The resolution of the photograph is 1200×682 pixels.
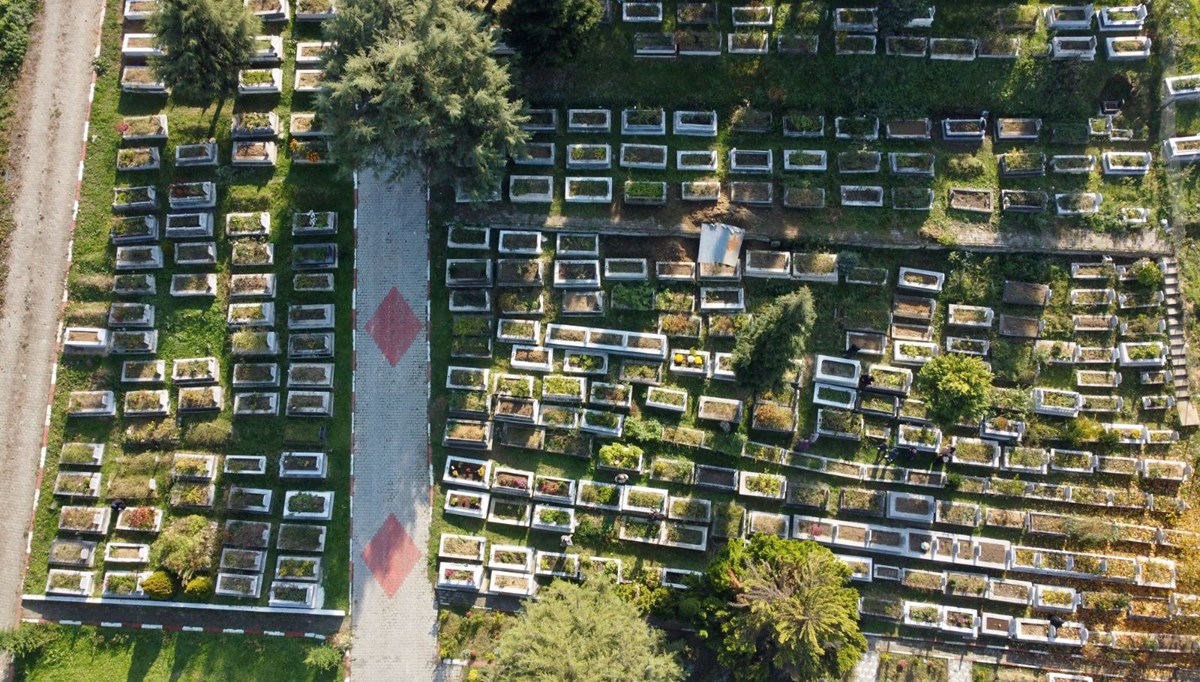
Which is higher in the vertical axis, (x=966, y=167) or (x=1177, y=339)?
(x=966, y=167)

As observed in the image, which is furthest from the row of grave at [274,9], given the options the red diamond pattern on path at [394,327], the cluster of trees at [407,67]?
the red diamond pattern on path at [394,327]

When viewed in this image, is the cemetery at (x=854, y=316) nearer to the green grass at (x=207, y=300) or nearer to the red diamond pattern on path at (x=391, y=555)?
the red diamond pattern on path at (x=391, y=555)

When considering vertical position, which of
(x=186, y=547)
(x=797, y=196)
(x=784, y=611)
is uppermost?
(x=797, y=196)

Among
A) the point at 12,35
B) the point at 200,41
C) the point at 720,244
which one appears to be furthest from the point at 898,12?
the point at 12,35

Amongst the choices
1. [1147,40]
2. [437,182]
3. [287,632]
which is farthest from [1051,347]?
[287,632]

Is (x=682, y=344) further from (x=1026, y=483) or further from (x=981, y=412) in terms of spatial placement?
(x=1026, y=483)

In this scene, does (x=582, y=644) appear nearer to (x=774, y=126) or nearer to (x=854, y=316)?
(x=854, y=316)
